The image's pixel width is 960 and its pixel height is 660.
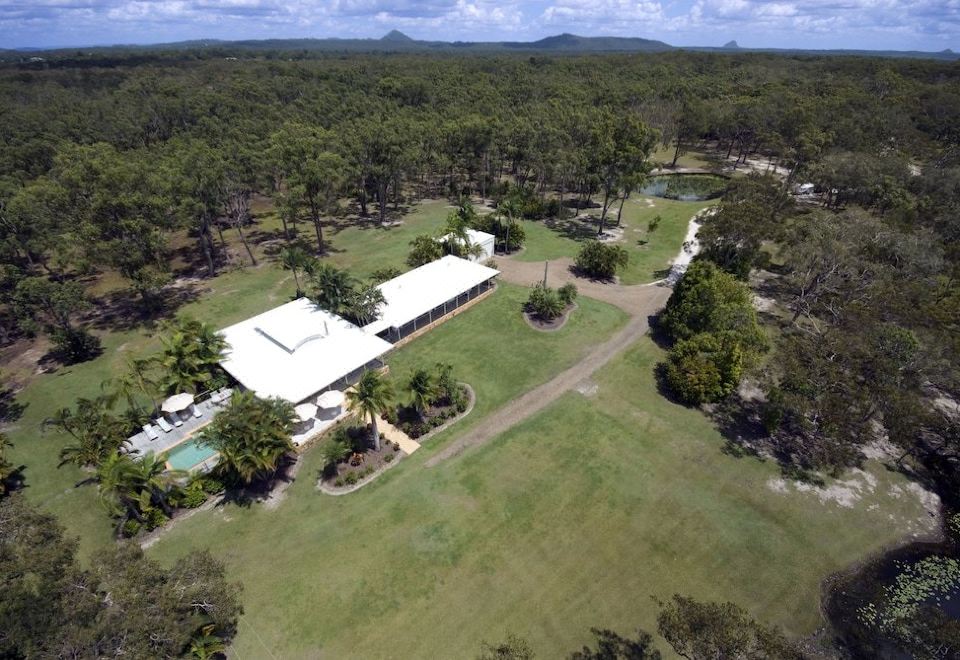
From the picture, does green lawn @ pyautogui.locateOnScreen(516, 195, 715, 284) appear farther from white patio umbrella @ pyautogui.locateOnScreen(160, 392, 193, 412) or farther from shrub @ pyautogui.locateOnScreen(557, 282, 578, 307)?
white patio umbrella @ pyautogui.locateOnScreen(160, 392, 193, 412)

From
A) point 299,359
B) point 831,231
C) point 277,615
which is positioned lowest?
point 277,615

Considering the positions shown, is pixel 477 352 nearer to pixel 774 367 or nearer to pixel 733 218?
pixel 774 367

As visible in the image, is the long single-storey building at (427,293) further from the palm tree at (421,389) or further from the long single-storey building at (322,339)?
the palm tree at (421,389)

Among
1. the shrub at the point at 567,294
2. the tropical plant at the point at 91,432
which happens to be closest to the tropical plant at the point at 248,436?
the tropical plant at the point at 91,432

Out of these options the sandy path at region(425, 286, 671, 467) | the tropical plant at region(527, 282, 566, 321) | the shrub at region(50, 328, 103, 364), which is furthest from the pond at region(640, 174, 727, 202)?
the shrub at region(50, 328, 103, 364)

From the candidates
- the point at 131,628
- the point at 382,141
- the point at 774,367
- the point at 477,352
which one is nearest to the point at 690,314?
Result: the point at 774,367

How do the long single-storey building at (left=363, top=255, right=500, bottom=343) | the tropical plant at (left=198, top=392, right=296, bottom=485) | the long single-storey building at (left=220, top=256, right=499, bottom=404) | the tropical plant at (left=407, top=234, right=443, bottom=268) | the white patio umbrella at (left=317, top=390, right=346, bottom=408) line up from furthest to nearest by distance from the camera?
the tropical plant at (left=407, top=234, right=443, bottom=268)
the long single-storey building at (left=363, top=255, right=500, bottom=343)
the long single-storey building at (left=220, top=256, right=499, bottom=404)
the white patio umbrella at (left=317, top=390, right=346, bottom=408)
the tropical plant at (left=198, top=392, right=296, bottom=485)
